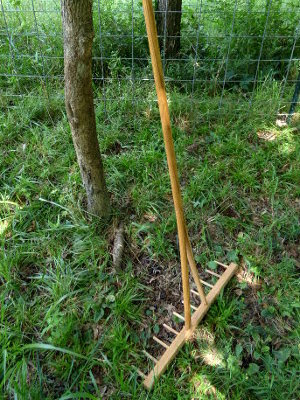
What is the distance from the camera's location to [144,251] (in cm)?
217

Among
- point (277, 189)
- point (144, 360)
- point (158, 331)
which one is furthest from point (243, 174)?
point (144, 360)

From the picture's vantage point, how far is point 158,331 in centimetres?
186

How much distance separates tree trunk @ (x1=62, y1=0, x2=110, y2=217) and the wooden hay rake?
1.96 ft

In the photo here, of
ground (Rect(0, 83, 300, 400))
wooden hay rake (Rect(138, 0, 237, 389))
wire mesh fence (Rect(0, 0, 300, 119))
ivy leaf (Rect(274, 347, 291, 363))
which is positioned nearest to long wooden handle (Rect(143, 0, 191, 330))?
wooden hay rake (Rect(138, 0, 237, 389))

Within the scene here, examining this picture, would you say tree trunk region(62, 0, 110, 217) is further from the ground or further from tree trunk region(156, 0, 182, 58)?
tree trunk region(156, 0, 182, 58)

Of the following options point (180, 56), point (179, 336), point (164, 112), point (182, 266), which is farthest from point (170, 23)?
point (179, 336)

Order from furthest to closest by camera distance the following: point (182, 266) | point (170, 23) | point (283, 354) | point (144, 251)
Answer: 1. point (170, 23)
2. point (144, 251)
3. point (283, 354)
4. point (182, 266)

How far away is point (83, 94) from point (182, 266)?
3.14 feet

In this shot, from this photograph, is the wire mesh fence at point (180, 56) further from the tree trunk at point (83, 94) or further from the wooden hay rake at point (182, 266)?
the wooden hay rake at point (182, 266)

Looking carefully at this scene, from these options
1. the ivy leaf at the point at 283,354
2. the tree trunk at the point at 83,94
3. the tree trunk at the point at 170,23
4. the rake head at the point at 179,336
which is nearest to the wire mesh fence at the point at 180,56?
the tree trunk at the point at 170,23

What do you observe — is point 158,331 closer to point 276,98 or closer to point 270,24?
point 276,98

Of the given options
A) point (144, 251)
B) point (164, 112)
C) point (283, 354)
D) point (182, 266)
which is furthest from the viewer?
point (144, 251)

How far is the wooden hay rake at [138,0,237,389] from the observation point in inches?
47.1

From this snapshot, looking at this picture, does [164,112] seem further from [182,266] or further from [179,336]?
[179,336]
